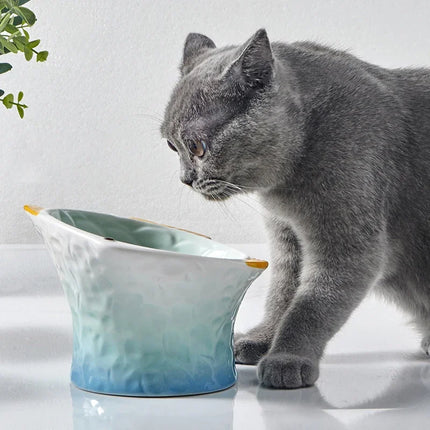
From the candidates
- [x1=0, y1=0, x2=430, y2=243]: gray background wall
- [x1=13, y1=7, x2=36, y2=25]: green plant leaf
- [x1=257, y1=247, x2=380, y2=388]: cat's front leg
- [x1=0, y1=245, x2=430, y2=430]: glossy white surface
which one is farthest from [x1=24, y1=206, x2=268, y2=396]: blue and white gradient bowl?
[x1=0, y1=0, x2=430, y2=243]: gray background wall

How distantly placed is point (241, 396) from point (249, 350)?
19 cm

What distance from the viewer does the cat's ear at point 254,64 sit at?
913mm

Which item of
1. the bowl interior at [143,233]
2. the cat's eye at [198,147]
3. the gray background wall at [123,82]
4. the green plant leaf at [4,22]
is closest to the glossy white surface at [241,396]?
the bowl interior at [143,233]

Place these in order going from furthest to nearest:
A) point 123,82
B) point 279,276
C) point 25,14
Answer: point 123,82, point 279,276, point 25,14

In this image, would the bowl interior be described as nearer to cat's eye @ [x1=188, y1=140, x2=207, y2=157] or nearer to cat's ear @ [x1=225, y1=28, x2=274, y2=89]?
cat's eye @ [x1=188, y1=140, x2=207, y2=157]

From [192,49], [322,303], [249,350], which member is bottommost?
[249,350]

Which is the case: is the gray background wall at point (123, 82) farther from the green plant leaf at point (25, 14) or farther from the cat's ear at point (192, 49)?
the green plant leaf at point (25, 14)

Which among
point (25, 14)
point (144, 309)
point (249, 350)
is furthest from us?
point (249, 350)

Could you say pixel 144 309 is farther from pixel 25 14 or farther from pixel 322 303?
pixel 25 14

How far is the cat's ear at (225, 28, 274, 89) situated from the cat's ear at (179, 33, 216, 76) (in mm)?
155

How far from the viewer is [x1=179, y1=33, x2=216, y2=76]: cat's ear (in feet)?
3.59

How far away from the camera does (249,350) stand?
3.34ft

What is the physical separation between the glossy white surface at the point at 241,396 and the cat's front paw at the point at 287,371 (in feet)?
0.05

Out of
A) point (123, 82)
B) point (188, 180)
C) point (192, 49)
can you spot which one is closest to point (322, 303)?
point (188, 180)
